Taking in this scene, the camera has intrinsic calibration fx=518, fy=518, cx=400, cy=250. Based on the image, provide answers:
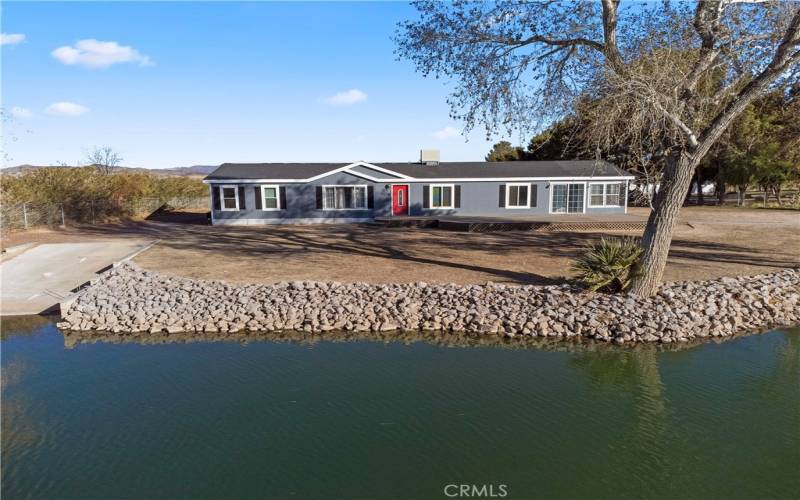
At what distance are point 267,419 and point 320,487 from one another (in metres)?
1.77

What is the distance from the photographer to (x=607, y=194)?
26.7 metres

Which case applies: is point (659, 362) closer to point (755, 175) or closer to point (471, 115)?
point (471, 115)

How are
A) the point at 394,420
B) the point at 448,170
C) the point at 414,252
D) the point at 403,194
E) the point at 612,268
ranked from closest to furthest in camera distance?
the point at 394,420
the point at 612,268
the point at 414,252
the point at 403,194
the point at 448,170

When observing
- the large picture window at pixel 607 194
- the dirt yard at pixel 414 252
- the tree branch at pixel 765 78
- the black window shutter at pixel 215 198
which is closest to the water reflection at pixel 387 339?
the dirt yard at pixel 414 252

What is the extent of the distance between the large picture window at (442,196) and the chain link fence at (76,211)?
18014 millimetres

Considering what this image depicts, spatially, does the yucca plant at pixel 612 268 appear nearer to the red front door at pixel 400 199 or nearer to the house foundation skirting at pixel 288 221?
the red front door at pixel 400 199

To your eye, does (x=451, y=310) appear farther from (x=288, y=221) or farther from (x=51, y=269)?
(x=288, y=221)

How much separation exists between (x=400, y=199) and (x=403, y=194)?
0.97 ft

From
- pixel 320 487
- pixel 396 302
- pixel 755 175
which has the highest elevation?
pixel 755 175

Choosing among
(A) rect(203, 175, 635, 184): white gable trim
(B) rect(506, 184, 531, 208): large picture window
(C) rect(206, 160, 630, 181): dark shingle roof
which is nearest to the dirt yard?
(A) rect(203, 175, 635, 184): white gable trim

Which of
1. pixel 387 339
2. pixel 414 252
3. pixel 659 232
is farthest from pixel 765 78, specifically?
pixel 414 252

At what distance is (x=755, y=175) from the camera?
33.6 m

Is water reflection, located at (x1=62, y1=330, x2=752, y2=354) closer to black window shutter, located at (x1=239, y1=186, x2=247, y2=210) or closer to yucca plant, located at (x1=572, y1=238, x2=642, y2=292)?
yucca plant, located at (x1=572, y1=238, x2=642, y2=292)

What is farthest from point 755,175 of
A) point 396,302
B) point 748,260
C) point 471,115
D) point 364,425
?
point 364,425
